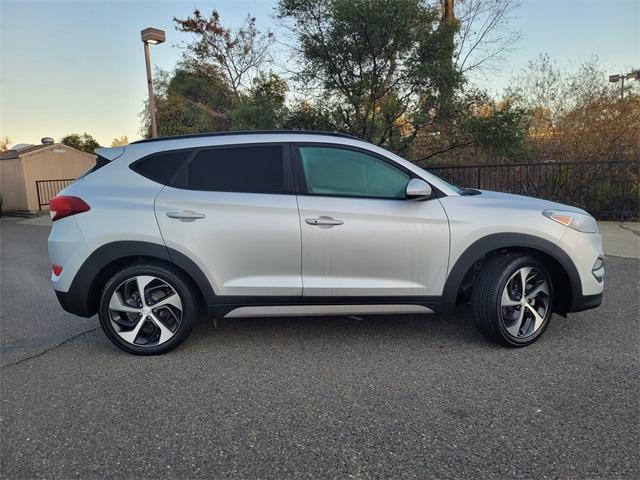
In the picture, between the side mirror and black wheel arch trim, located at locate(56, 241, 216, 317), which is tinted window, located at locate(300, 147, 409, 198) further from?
black wheel arch trim, located at locate(56, 241, 216, 317)

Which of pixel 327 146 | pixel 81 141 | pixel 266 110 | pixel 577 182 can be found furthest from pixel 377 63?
pixel 81 141

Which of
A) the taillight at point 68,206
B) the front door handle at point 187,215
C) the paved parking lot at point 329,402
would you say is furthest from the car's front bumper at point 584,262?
the taillight at point 68,206

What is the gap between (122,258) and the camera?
3689mm

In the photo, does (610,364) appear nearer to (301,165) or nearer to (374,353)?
(374,353)

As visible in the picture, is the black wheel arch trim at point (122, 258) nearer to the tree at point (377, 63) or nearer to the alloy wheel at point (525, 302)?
the alloy wheel at point (525, 302)

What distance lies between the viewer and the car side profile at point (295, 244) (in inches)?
142

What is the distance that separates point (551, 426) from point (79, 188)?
12.2ft

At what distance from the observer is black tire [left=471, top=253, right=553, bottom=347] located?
360cm

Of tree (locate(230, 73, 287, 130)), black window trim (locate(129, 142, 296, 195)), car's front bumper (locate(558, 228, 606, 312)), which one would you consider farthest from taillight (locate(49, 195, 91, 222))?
tree (locate(230, 73, 287, 130))

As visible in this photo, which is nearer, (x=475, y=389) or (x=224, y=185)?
(x=475, y=389)

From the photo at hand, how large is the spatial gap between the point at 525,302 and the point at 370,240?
1347 millimetres

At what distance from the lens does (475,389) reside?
3086 mm

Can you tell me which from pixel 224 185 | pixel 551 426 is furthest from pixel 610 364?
pixel 224 185

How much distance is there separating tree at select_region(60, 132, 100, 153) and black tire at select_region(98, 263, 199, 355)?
32.3m
